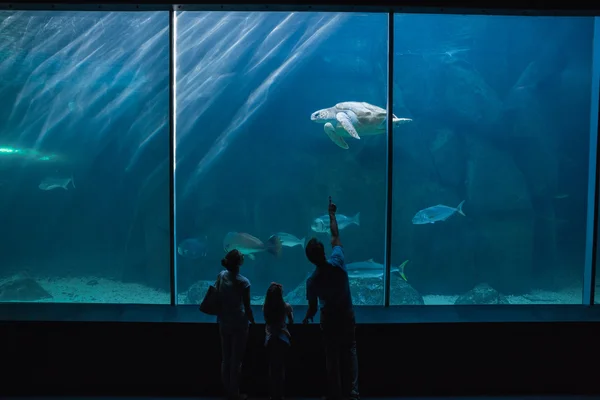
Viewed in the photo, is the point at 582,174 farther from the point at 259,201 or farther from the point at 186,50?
the point at 186,50

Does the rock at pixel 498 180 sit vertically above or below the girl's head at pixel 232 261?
above

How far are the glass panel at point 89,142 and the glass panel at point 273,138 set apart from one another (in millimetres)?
1177

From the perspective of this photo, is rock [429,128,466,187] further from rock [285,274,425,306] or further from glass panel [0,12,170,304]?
glass panel [0,12,170,304]

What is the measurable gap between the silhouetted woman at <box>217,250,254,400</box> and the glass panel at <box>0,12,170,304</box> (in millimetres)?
7521

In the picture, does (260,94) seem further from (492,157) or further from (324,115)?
(324,115)

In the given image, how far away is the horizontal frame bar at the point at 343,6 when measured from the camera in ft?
13.8

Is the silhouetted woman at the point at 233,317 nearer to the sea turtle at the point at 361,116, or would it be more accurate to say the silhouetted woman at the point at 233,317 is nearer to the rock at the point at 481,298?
the sea turtle at the point at 361,116

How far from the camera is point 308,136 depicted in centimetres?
1453

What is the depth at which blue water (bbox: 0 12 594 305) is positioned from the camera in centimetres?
1270

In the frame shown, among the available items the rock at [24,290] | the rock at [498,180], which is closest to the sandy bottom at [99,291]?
the rock at [24,290]

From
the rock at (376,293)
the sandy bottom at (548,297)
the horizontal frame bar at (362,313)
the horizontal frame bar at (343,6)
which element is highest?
the horizontal frame bar at (343,6)

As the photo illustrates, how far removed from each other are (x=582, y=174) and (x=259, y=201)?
38.5 feet

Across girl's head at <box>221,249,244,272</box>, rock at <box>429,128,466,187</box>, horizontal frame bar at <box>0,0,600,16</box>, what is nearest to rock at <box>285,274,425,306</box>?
girl's head at <box>221,249,244,272</box>

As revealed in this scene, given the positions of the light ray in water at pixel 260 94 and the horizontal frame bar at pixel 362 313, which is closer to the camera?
the horizontal frame bar at pixel 362 313
